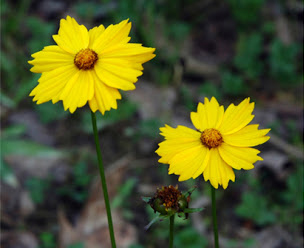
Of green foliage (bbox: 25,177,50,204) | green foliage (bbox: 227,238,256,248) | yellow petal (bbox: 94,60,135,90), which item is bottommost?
green foliage (bbox: 227,238,256,248)

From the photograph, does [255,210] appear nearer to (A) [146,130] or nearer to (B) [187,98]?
(A) [146,130]

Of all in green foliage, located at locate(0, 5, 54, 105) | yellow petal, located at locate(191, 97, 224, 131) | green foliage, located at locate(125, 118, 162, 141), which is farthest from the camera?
green foliage, located at locate(0, 5, 54, 105)

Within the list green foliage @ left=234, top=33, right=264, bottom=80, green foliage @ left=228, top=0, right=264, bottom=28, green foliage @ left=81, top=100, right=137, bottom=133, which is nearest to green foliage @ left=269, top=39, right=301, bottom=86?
green foliage @ left=234, top=33, right=264, bottom=80

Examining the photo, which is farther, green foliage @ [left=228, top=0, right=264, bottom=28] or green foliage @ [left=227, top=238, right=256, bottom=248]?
green foliage @ [left=228, top=0, right=264, bottom=28]

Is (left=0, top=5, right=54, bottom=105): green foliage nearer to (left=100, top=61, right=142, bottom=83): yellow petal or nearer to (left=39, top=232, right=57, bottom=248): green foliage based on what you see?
(left=39, top=232, right=57, bottom=248): green foliage

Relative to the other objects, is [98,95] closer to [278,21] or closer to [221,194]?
[221,194]

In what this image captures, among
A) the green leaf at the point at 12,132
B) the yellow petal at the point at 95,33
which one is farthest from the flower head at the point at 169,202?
the green leaf at the point at 12,132
